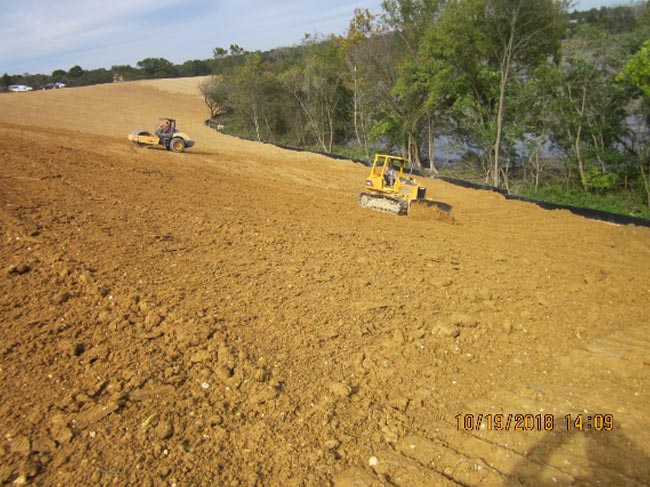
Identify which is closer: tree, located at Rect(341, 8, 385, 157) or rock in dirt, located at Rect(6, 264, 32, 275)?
rock in dirt, located at Rect(6, 264, 32, 275)

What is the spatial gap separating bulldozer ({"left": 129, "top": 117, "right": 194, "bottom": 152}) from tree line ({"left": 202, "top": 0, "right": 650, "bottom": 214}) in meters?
10.7

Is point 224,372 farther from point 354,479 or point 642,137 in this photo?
point 642,137

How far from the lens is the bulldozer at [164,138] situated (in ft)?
59.7

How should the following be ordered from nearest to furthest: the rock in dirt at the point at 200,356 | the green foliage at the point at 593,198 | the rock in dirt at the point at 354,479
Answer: the rock in dirt at the point at 354,479
the rock in dirt at the point at 200,356
the green foliage at the point at 593,198

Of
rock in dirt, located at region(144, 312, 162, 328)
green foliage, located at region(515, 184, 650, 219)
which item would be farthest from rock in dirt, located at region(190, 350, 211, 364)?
green foliage, located at region(515, 184, 650, 219)

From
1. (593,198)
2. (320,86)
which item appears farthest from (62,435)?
(320,86)

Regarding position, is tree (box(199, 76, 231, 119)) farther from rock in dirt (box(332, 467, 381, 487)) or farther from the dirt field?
rock in dirt (box(332, 467, 381, 487))

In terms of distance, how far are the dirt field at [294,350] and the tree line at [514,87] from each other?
10.1 metres

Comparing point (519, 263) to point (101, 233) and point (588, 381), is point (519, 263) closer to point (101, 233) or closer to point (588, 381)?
point (588, 381)

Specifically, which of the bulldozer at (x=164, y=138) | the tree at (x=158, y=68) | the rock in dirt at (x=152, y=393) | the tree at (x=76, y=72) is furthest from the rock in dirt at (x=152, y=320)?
the tree at (x=76, y=72)

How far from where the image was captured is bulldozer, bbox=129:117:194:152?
18203mm

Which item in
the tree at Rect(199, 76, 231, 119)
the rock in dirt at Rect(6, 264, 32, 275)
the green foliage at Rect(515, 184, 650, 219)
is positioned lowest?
the green foliage at Rect(515, 184, 650, 219)

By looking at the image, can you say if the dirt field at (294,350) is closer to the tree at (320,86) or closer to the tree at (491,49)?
the tree at (491,49)

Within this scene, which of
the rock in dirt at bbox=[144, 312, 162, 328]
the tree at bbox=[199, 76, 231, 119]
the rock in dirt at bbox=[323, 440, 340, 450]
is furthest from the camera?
the tree at bbox=[199, 76, 231, 119]
